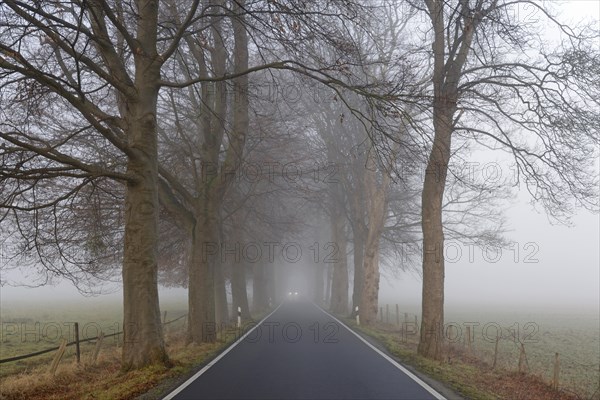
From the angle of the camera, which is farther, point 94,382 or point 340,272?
point 340,272

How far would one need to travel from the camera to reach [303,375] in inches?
365

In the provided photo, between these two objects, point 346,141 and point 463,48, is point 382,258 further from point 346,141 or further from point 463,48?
point 463,48

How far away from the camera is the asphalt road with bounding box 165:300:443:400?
7.56 metres

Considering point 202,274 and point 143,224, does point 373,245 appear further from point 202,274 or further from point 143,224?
point 143,224

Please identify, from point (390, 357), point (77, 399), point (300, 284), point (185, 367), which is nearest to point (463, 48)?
point (390, 357)

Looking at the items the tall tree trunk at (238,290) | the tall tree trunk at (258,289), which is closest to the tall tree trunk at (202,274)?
the tall tree trunk at (238,290)

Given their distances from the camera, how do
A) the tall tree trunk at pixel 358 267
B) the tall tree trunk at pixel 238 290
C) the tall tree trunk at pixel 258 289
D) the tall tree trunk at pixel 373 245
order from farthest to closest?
the tall tree trunk at pixel 258 289 → the tall tree trunk at pixel 358 267 → the tall tree trunk at pixel 238 290 → the tall tree trunk at pixel 373 245

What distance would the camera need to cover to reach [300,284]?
129 meters

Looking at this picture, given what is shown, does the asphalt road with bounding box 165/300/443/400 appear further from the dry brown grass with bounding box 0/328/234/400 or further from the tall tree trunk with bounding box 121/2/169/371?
the tall tree trunk with bounding box 121/2/169/371

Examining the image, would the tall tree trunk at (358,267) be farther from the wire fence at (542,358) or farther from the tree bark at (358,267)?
the wire fence at (542,358)

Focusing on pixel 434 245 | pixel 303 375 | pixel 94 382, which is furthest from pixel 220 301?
pixel 303 375

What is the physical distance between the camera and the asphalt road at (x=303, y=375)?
7.56 m

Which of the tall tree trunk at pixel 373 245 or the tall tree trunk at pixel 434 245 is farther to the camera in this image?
the tall tree trunk at pixel 373 245

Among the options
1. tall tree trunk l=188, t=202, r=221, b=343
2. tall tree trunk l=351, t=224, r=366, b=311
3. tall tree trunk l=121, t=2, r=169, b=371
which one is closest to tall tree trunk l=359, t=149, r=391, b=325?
tall tree trunk l=351, t=224, r=366, b=311
